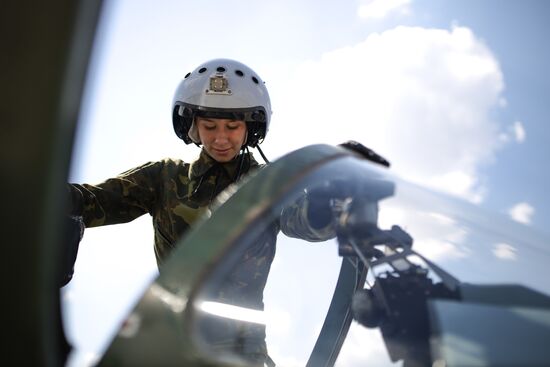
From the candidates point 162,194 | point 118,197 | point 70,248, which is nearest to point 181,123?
point 162,194

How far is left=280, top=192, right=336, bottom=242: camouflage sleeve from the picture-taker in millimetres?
1435

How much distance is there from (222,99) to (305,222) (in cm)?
188

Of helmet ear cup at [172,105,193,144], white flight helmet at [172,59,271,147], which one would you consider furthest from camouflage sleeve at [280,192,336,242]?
helmet ear cup at [172,105,193,144]

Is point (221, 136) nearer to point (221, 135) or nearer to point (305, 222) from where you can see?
point (221, 135)

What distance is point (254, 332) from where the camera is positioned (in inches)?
55.6

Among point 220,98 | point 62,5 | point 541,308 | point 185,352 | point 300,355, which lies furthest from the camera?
point 220,98

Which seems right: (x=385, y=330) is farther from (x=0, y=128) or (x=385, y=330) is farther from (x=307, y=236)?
(x=0, y=128)

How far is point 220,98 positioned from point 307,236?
5.83ft

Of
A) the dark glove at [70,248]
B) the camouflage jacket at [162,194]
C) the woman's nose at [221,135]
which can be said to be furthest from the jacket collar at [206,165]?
the dark glove at [70,248]

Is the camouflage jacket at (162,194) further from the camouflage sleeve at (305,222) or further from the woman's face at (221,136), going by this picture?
the camouflage sleeve at (305,222)

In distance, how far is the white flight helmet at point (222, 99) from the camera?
10.7 feet

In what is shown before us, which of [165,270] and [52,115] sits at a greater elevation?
[52,115]

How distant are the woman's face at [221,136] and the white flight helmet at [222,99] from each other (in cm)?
6

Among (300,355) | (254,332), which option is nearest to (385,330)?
(254,332)
